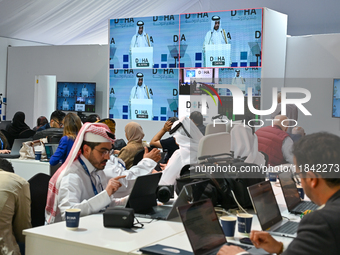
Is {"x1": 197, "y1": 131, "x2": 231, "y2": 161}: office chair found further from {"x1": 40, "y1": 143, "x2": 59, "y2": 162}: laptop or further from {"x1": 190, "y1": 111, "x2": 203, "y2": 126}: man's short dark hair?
{"x1": 40, "y1": 143, "x2": 59, "y2": 162}: laptop

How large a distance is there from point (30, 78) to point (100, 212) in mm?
9727

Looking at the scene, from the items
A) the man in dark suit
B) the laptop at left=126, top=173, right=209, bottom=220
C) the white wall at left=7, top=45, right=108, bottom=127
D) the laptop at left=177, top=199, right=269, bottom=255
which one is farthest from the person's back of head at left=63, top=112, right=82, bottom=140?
the white wall at left=7, top=45, right=108, bottom=127

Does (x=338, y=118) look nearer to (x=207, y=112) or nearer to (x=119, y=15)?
(x=207, y=112)

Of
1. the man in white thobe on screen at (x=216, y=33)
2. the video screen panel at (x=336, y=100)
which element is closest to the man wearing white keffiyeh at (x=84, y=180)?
the man in white thobe on screen at (x=216, y=33)

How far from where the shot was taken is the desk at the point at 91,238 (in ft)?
6.86

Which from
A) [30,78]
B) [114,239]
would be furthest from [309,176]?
[30,78]

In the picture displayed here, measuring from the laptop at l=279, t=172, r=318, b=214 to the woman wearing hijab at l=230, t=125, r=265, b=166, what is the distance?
43.0 inches

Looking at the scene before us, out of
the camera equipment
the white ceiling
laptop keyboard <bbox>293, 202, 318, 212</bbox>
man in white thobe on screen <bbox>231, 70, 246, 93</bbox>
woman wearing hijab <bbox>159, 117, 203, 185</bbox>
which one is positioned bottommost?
laptop keyboard <bbox>293, 202, 318, 212</bbox>

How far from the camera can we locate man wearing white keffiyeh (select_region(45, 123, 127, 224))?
2.67 meters

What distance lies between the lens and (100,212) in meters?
2.74

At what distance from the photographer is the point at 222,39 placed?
7750 millimetres

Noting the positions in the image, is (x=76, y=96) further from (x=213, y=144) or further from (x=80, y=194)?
(x=80, y=194)

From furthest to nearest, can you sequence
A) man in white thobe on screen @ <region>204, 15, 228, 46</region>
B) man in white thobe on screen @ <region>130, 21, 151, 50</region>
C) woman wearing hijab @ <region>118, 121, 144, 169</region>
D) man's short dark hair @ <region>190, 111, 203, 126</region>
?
man in white thobe on screen @ <region>130, 21, 151, 50</region> → man in white thobe on screen @ <region>204, 15, 228, 46</region> → man's short dark hair @ <region>190, 111, 203, 126</region> → woman wearing hijab @ <region>118, 121, 144, 169</region>

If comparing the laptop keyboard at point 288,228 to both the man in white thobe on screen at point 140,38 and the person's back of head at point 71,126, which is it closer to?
the person's back of head at point 71,126
